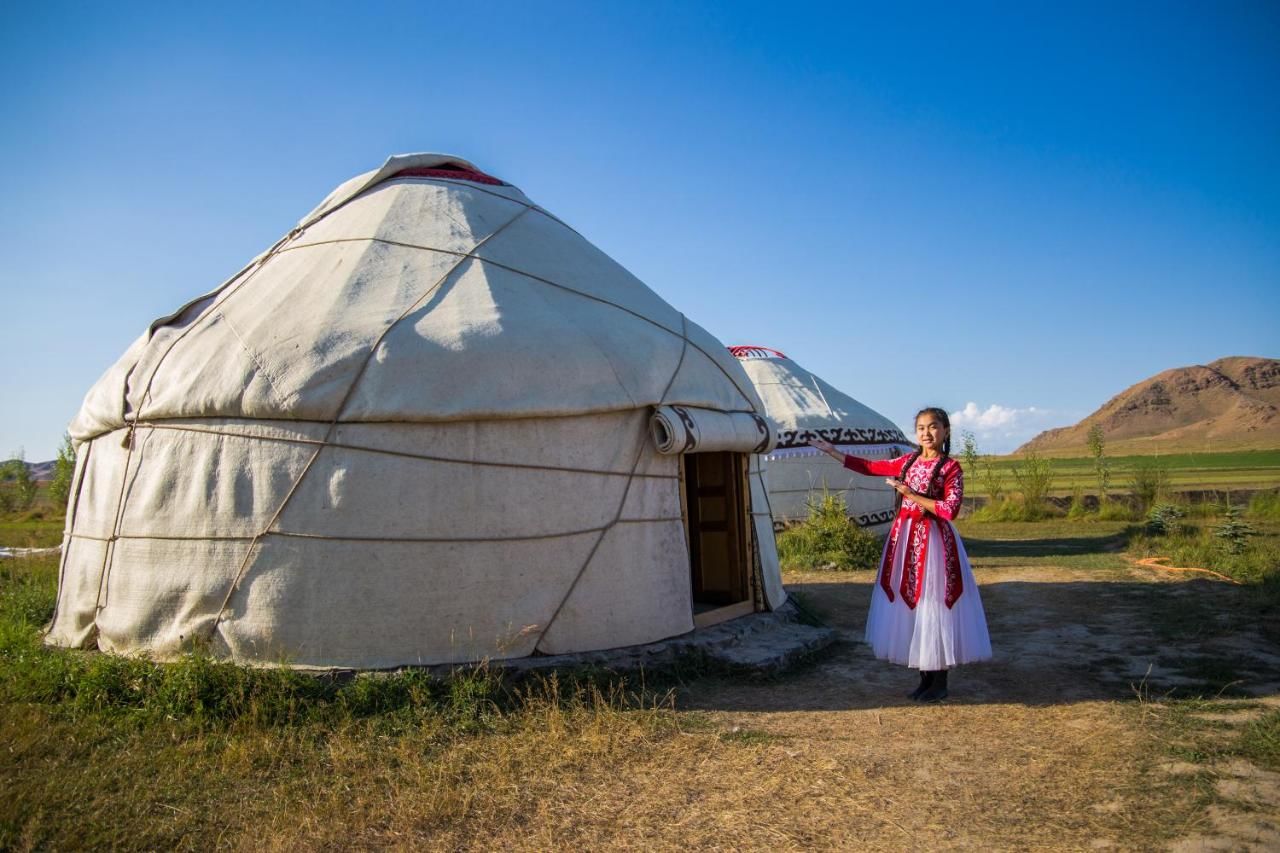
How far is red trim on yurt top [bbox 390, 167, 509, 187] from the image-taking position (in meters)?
6.13

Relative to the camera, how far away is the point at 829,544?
10461 mm

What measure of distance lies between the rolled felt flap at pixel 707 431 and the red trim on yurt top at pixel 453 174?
2.43 m

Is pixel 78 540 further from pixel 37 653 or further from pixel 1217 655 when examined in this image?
pixel 1217 655

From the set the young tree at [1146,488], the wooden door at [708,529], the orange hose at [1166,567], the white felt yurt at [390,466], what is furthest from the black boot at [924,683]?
the young tree at [1146,488]

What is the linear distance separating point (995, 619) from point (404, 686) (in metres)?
4.77

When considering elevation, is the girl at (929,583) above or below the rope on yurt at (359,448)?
below

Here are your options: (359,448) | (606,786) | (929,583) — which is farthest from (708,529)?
(606,786)

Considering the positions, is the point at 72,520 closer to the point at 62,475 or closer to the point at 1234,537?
the point at 1234,537

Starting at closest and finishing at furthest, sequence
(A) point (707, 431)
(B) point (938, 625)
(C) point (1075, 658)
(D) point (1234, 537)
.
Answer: (B) point (938, 625) < (A) point (707, 431) < (C) point (1075, 658) < (D) point (1234, 537)

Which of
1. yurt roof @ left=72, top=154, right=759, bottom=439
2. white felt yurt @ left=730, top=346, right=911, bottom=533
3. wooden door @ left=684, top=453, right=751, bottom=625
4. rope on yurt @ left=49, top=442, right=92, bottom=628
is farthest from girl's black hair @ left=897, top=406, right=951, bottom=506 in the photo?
white felt yurt @ left=730, top=346, right=911, bottom=533

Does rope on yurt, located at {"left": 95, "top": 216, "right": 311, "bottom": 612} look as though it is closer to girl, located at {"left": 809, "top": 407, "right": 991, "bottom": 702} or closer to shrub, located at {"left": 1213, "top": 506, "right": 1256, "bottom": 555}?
girl, located at {"left": 809, "top": 407, "right": 991, "bottom": 702}

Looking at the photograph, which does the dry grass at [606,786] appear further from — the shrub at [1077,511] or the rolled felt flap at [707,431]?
the shrub at [1077,511]

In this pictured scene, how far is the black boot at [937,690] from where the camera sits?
14.4ft

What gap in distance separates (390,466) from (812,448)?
935 centimetres
